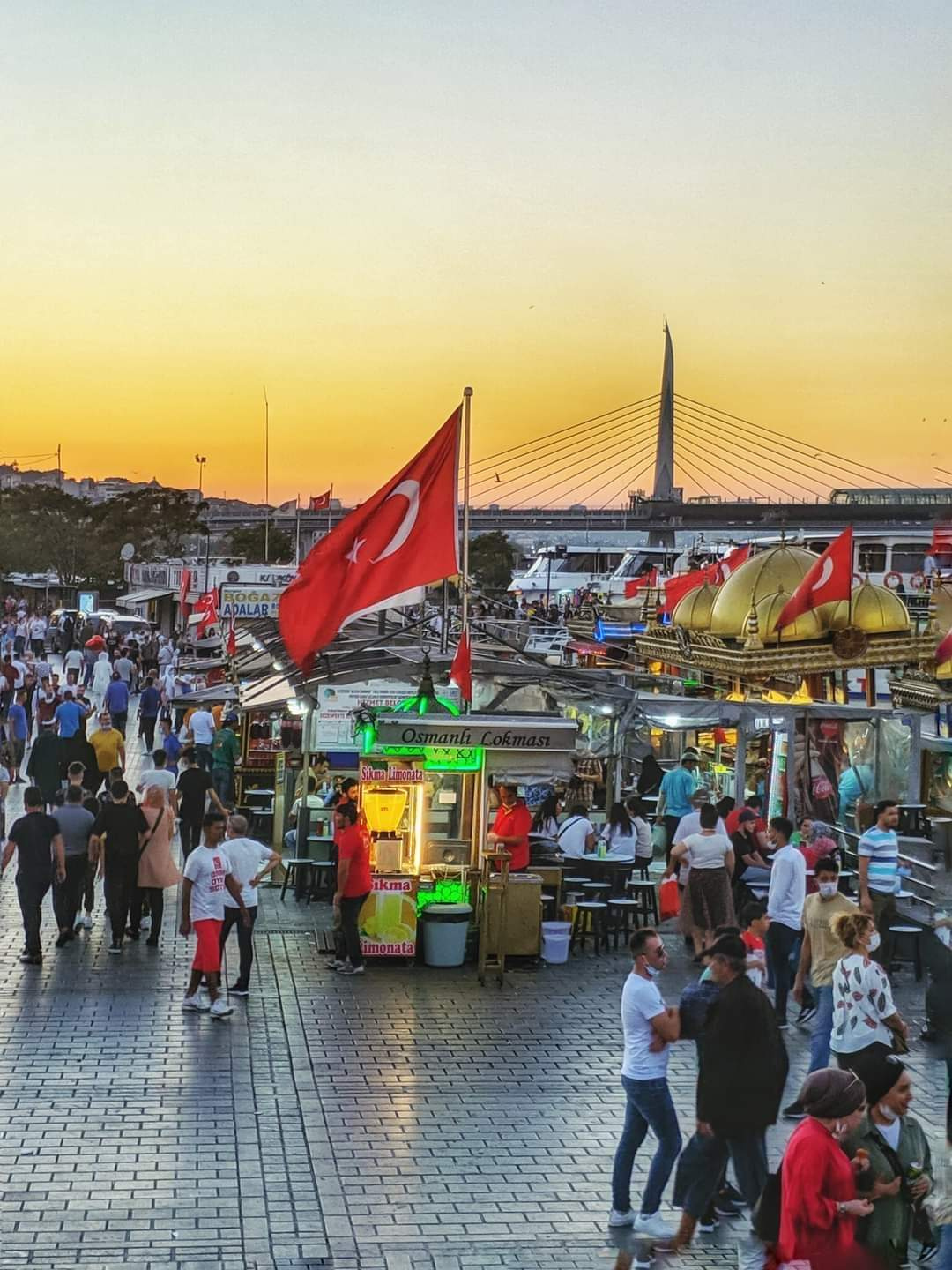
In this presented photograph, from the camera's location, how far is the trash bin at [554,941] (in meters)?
15.0

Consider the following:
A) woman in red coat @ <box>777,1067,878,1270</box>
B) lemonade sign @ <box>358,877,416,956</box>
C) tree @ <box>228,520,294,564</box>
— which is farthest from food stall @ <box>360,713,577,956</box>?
tree @ <box>228,520,294,564</box>

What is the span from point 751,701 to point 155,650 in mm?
28681

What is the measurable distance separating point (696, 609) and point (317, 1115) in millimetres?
17975

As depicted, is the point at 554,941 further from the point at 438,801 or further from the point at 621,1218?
the point at 621,1218

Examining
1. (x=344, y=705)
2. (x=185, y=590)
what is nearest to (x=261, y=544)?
(x=185, y=590)

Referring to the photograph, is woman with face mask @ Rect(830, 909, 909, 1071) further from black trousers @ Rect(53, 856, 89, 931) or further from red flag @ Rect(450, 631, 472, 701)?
black trousers @ Rect(53, 856, 89, 931)

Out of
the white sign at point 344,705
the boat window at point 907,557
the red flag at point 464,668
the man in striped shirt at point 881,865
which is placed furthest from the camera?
the boat window at point 907,557

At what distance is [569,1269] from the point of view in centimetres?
793

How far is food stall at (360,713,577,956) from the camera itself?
14.6 m

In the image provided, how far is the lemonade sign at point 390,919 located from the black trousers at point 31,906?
280 cm

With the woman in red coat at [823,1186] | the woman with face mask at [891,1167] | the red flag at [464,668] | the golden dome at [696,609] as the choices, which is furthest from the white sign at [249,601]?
the woman in red coat at [823,1186]

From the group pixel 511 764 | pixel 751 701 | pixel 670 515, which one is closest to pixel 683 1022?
pixel 511 764

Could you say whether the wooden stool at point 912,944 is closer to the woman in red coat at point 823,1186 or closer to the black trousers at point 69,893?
the black trousers at point 69,893

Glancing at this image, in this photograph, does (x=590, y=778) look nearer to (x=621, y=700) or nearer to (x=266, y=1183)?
(x=621, y=700)
